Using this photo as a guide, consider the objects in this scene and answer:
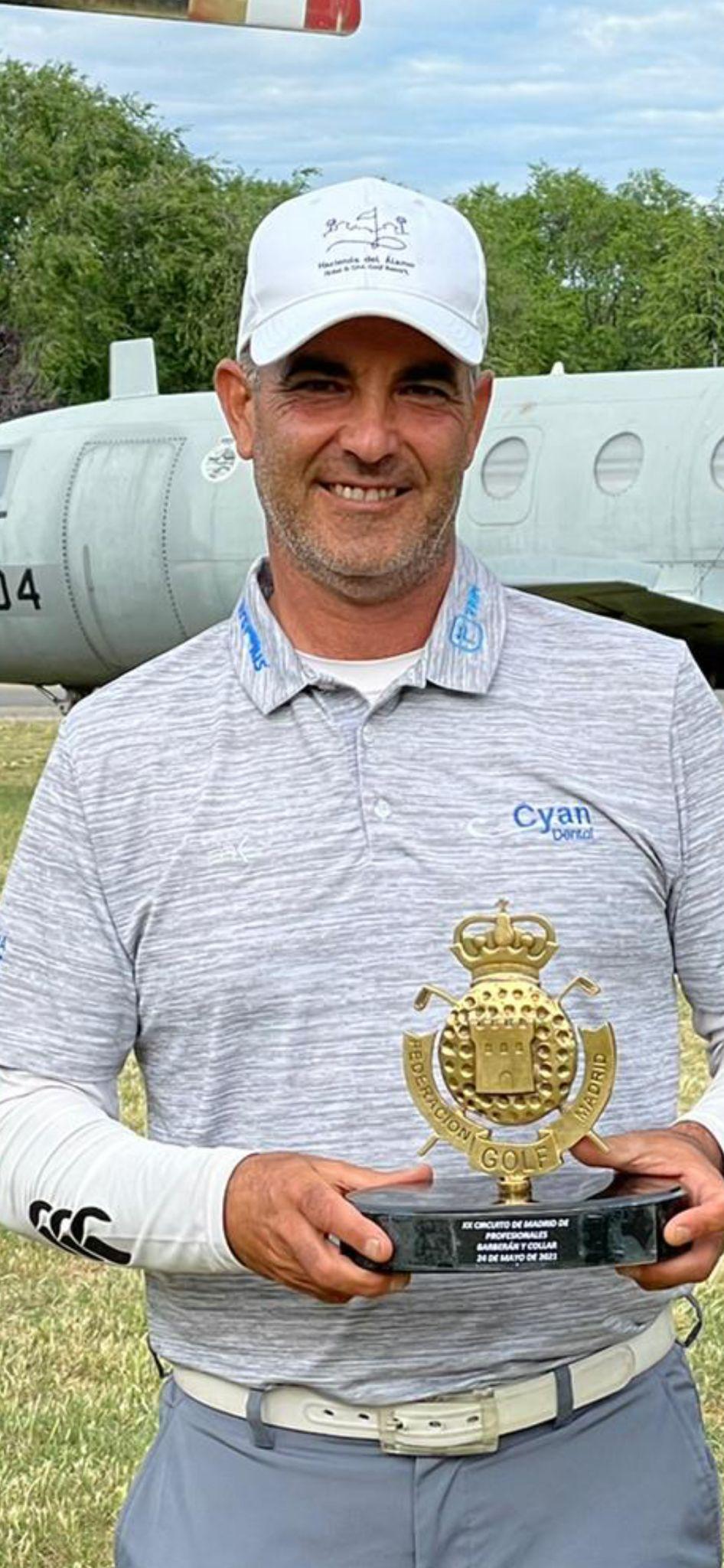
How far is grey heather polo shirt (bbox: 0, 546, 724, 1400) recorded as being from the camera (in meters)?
2.23

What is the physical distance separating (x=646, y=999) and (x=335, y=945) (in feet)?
1.01

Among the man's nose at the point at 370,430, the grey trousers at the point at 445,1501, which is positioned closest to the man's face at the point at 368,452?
the man's nose at the point at 370,430

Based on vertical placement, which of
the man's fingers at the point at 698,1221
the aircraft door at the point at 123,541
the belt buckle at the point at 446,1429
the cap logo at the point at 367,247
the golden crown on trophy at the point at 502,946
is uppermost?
the cap logo at the point at 367,247

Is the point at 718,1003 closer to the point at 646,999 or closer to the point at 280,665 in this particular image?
the point at 646,999

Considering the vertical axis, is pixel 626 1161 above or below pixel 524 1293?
above

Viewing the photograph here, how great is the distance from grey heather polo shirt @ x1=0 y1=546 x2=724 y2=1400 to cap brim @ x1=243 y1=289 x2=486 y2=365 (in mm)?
266

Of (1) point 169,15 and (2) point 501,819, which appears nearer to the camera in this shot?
(2) point 501,819

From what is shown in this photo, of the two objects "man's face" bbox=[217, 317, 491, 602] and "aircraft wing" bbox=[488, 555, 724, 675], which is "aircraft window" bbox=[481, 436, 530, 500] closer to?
"aircraft wing" bbox=[488, 555, 724, 675]

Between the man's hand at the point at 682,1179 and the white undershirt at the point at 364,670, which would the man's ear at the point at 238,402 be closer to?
the white undershirt at the point at 364,670

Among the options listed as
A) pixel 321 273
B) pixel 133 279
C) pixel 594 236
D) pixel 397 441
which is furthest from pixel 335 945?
pixel 594 236

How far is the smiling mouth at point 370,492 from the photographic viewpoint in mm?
2301

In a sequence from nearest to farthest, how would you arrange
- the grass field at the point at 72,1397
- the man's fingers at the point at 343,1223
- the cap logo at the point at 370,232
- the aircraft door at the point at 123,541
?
the man's fingers at the point at 343,1223, the cap logo at the point at 370,232, the grass field at the point at 72,1397, the aircraft door at the point at 123,541

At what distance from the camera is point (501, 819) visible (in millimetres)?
2246

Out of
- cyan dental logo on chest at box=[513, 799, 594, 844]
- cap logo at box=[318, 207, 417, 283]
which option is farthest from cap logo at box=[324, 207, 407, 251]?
cyan dental logo on chest at box=[513, 799, 594, 844]
